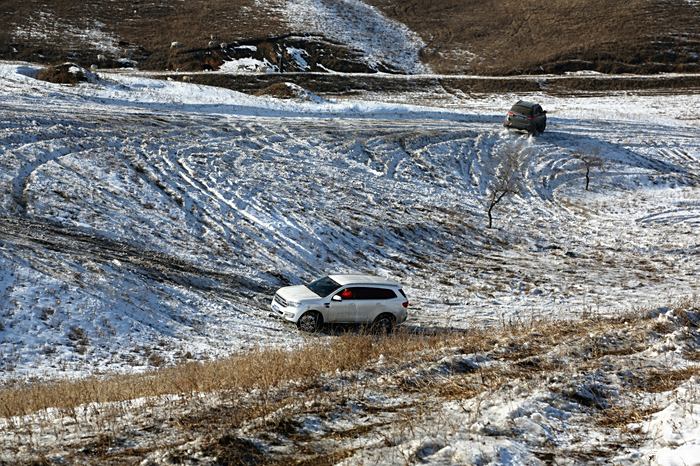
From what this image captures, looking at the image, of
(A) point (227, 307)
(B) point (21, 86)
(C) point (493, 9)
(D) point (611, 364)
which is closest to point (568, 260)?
(A) point (227, 307)

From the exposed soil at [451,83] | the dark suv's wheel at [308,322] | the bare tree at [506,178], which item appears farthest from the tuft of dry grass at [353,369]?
the exposed soil at [451,83]

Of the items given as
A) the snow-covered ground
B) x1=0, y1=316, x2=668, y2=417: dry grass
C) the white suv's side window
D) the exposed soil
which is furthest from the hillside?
x1=0, y1=316, x2=668, y2=417: dry grass

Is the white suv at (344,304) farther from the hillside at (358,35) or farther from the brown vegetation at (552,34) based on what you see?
the brown vegetation at (552,34)

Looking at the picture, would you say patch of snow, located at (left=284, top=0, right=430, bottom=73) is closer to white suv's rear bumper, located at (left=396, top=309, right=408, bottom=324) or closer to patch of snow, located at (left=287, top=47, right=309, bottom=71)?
patch of snow, located at (left=287, top=47, right=309, bottom=71)

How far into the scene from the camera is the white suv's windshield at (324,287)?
18.8 meters

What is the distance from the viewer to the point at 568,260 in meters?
27.1

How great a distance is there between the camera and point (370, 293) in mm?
19000

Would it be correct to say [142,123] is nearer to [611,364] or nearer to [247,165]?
[247,165]

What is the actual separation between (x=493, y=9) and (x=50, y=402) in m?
80.8

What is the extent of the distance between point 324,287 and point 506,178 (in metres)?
16.1

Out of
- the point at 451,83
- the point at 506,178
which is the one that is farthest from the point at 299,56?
the point at 506,178

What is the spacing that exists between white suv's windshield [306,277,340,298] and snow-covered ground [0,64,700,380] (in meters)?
1.31

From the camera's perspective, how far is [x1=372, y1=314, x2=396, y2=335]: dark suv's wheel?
18.8 m

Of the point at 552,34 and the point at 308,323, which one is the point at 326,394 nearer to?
the point at 308,323
